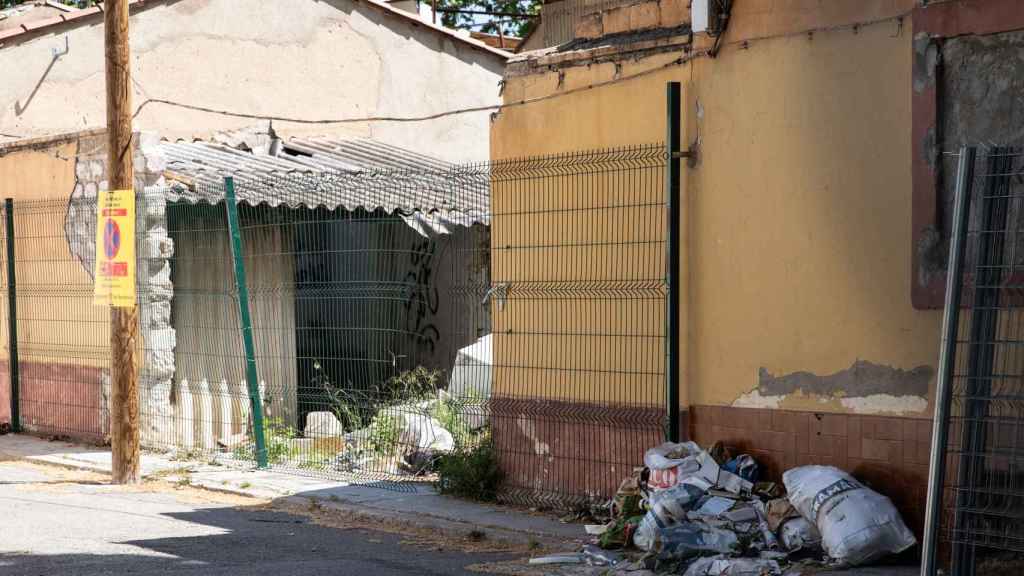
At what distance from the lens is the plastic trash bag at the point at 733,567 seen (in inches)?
272

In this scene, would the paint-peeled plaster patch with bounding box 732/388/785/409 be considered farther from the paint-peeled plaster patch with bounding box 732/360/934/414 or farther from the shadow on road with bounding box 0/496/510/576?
the shadow on road with bounding box 0/496/510/576

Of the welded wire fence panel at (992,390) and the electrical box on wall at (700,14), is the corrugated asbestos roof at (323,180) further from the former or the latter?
the welded wire fence panel at (992,390)

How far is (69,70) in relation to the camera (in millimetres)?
16312

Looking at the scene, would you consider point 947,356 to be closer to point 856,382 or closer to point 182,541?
→ point 856,382

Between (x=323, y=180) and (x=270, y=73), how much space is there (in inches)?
268

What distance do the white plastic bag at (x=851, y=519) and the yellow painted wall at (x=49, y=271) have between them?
28.3ft

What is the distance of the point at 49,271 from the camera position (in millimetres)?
14367

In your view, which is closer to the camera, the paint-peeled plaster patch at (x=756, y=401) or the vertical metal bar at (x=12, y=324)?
the paint-peeled plaster patch at (x=756, y=401)

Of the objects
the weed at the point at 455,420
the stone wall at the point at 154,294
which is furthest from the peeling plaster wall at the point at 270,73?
the weed at the point at 455,420

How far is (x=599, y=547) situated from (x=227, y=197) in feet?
17.8

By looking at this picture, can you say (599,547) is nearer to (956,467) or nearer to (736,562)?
(736,562)

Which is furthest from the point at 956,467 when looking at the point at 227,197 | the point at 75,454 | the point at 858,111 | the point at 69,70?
the point at 69,70

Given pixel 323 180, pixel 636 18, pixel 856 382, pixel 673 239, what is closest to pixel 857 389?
pixel 856 382

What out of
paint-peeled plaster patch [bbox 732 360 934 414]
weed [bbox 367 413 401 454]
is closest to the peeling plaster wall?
weed [bbox 367 413 401 454]
